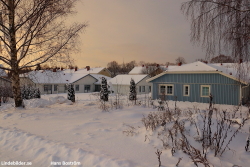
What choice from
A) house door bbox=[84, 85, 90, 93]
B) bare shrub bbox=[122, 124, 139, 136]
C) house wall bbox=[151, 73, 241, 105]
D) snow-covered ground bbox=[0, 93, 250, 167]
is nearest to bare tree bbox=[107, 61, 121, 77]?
house door bbox=[84, 85, 90, 93]

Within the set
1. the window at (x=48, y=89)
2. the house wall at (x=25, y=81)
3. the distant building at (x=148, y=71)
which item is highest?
the distant building at (x=148, y=71)

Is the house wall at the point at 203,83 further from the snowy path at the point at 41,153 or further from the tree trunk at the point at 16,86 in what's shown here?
the snowy path at the point at 41,153

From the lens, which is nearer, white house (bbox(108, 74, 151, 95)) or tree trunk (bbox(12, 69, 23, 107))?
tree trunk (bbox(12, 69, 23, 107))

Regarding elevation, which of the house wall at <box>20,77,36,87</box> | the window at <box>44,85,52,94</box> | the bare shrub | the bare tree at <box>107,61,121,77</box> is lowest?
the bare shrub

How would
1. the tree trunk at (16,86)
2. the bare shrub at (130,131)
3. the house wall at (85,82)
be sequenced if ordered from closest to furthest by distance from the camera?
the bare shrub at (130,131), the tree trunk at (16,86), the house wall at (85,82)

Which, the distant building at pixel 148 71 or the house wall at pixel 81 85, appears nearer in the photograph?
the house wall at pixel 81 85

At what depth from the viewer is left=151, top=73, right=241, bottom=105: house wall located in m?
17.7

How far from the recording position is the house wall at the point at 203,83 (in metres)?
17.7

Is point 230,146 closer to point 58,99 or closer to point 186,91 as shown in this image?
point 58,99

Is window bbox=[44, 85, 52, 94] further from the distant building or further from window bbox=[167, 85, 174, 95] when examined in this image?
window bbox=[167, 85, 174, 95]

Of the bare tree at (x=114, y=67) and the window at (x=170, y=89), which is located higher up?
the bare tree at (x=114, y=67)

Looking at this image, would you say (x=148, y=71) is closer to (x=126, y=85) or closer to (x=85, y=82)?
(x=85, y=82)

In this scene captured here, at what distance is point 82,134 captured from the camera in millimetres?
5145

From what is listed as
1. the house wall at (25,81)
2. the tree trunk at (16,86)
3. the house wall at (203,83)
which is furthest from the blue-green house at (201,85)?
the tree trunk at (16,86)
